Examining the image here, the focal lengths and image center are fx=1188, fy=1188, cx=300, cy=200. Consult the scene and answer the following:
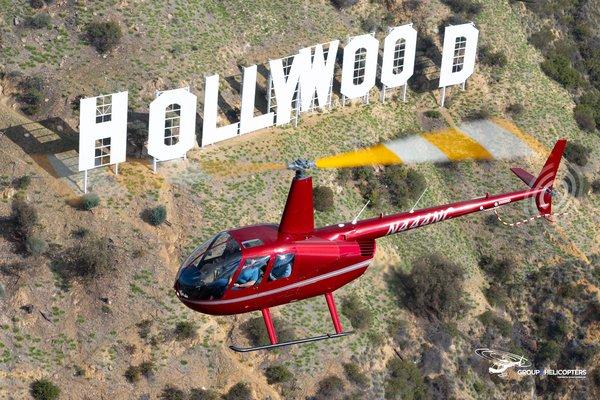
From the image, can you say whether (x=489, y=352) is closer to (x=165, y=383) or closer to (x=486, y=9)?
(x=165, y=383)

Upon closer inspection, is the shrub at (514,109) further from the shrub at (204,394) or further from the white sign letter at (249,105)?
the shrub at (204,394)

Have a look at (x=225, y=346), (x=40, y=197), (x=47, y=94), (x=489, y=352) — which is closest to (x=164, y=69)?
(x=47, y=94)

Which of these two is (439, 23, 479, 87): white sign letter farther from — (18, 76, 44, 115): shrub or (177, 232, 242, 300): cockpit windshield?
(177, 232, 242, 300): cockpit windshield

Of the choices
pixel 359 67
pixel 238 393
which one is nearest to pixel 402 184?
pixel 359 67

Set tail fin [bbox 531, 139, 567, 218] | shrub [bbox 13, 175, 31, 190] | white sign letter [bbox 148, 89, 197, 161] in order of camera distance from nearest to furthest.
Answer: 1. tail fin [bbox 531, 139, 567, 218]
2. shrub [bbox 13, 175, 31, 190]
3. white sign letter [bbox 148, 89, 197, 161]

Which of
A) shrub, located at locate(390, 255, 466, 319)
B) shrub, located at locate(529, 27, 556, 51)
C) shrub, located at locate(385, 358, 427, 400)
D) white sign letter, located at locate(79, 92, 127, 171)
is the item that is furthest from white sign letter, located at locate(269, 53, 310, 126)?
shrub, located at locate(529, 27, 556, 51)

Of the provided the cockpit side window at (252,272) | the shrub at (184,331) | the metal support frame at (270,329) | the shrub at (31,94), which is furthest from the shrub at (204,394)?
the cockpit side window at (252,272)
